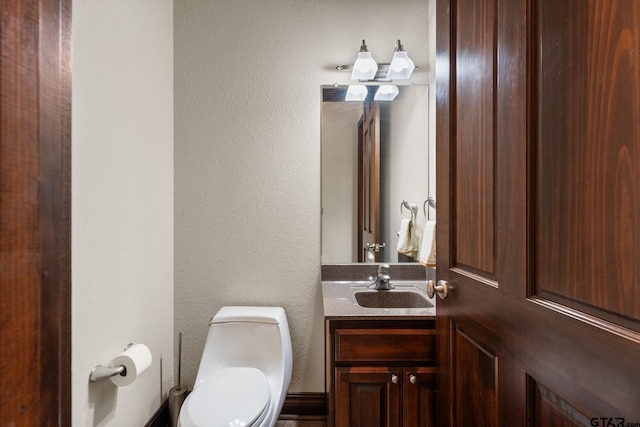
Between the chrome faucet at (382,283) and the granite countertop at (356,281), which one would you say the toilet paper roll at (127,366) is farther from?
the chrome faucet at (382,283)

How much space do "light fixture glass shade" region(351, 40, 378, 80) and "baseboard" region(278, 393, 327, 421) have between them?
6.47ft

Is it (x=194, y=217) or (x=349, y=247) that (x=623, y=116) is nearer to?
(x=349, y=247)

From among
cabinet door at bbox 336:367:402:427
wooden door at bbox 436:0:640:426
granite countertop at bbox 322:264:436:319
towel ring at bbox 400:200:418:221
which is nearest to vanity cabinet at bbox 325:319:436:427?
cabinet door at bbox 336:367:402:427

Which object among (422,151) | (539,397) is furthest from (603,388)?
(422,151)

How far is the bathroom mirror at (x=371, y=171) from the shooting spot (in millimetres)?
1992

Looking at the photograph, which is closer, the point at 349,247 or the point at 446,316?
the point at 446,316

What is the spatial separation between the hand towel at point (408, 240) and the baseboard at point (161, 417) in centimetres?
161

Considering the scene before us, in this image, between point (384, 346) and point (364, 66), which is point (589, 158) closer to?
point (384, 346)

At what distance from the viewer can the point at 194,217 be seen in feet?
6.41

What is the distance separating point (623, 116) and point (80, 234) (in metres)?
1.50

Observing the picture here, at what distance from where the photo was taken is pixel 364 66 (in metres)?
1.87

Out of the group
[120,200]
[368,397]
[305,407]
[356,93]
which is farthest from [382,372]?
[356,93]

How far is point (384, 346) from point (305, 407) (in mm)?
904

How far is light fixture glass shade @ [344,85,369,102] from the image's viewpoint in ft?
6.50
